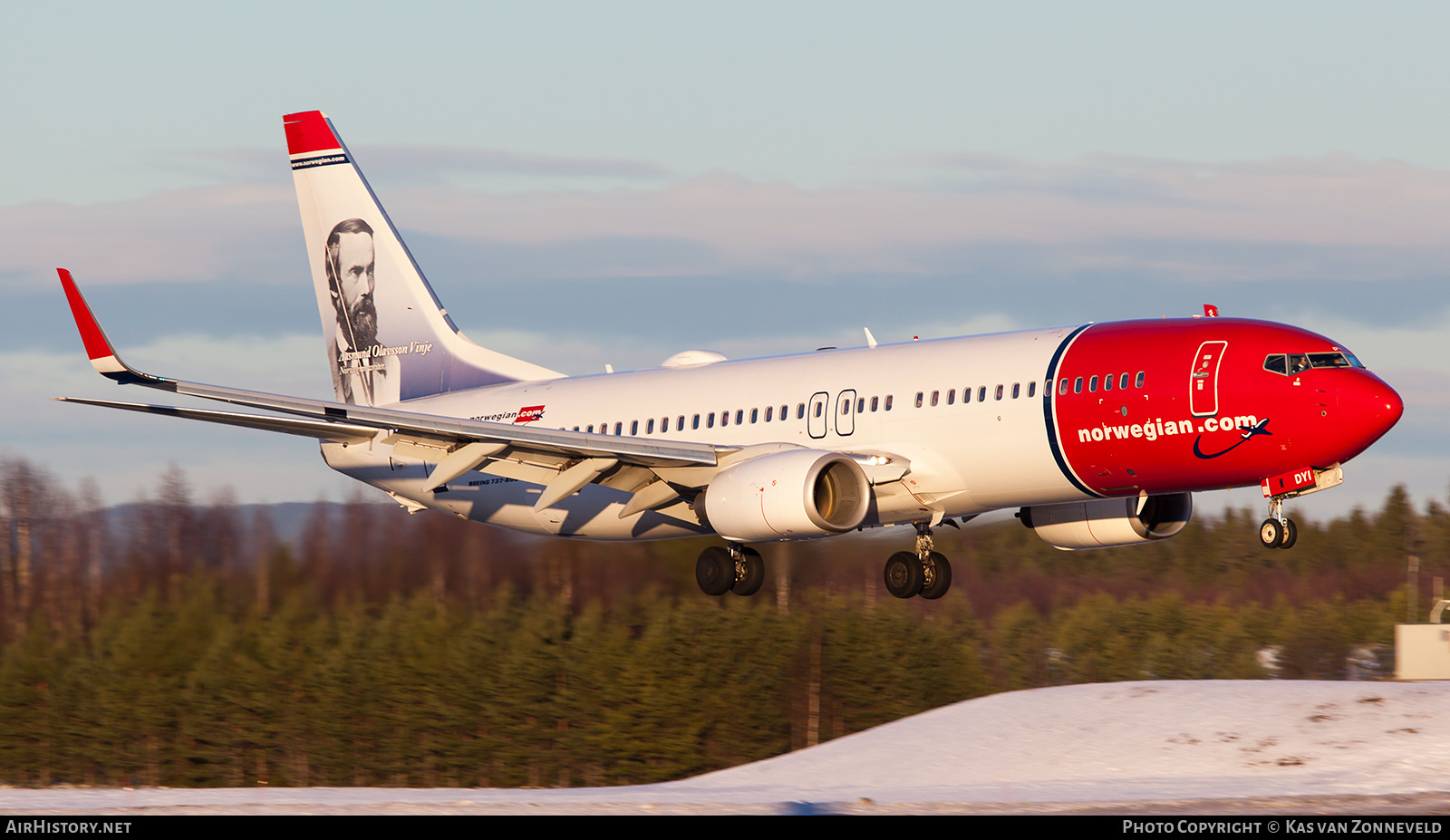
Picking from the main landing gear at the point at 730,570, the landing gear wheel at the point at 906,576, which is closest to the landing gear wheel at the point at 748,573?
the main landing gear at the point at 730,570

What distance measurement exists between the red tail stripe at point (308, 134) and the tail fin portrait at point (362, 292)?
3cm

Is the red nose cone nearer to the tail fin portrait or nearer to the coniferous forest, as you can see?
the tail fin portrait

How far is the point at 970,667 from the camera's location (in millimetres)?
119000

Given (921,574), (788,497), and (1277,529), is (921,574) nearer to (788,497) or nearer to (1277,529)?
(788,497)

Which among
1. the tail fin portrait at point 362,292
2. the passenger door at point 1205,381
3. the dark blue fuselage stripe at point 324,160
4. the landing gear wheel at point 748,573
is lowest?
the landing gear wheel at point 748,573

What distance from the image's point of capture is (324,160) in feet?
159

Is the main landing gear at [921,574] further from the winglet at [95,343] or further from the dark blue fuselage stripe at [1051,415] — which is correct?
the winglet at [95,343]

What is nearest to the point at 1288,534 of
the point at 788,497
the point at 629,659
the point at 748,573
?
the point at 788,497

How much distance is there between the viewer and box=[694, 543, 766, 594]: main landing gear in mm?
38000

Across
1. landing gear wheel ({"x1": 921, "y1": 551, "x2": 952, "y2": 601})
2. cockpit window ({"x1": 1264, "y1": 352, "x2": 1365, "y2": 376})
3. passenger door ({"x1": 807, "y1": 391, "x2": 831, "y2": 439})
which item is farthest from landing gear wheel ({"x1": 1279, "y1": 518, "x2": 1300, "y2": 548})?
passenger door ({"x1": 807, "y1": 391, "x2": 831, "y2": 439})

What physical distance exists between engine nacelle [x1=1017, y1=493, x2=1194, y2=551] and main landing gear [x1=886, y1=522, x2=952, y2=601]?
2.80 m

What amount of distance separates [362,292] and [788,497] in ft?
63.1

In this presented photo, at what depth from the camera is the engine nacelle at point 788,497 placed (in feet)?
110
